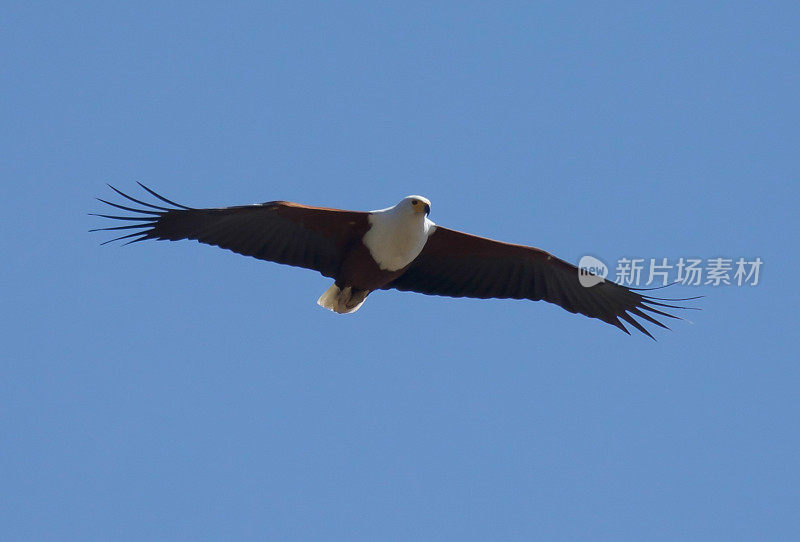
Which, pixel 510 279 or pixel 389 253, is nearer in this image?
A: pixel 389 253

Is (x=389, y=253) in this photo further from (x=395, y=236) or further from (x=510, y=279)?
(x=510, y=279)

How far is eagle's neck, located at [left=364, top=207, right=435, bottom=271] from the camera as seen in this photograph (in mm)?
10234

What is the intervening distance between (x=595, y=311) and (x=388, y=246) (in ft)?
7.45

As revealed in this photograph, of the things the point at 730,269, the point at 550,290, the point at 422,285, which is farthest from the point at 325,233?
the point at 730,269

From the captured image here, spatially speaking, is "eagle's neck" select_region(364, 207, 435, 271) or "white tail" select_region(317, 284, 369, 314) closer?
"eagle's neck" select_region(364, 207, 435, 271)

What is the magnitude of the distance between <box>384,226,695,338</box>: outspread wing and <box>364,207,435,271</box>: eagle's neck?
35 cm

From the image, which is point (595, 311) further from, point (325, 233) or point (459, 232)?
point (325, 233)

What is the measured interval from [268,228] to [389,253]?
1.04 meters

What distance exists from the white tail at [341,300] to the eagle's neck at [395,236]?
579 mm

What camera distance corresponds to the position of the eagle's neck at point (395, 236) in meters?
10.2

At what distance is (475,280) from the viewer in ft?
36.6

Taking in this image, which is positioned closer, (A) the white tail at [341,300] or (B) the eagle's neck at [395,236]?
(B) the eagle's neck at [395,236]

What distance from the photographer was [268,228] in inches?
409

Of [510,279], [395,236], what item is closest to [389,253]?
[395,236]
